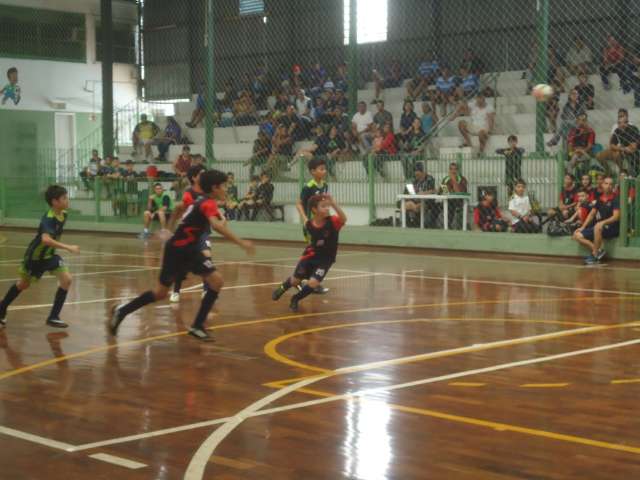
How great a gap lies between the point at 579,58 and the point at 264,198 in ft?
27.4

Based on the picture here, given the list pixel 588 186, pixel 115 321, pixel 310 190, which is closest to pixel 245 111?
pixel 588 186

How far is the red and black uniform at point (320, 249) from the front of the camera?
12.9 meters

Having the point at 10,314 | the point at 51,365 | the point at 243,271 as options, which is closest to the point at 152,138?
the point at 243,271

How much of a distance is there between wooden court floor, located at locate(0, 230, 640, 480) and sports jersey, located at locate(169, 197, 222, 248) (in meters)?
1.01

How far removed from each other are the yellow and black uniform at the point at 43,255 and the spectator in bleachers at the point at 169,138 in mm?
20932

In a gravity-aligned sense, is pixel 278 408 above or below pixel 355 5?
below

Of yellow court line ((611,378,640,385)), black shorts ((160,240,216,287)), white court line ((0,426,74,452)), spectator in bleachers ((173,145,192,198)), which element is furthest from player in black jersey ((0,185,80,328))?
spectator in bleachers ((173,145,192,198))

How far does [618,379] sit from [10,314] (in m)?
7.34

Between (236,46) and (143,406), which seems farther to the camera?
(236,46)

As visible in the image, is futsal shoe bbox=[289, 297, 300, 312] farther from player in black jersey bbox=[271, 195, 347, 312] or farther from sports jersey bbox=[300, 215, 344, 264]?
sports jersey bbox=[300, 215, 344, 264]

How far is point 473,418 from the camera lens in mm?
7047

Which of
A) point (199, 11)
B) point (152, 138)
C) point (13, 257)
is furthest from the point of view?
point (199, 11)

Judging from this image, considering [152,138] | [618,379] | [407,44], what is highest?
[407,44]

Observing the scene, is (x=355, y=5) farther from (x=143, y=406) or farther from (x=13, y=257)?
(x=143, y=406)
